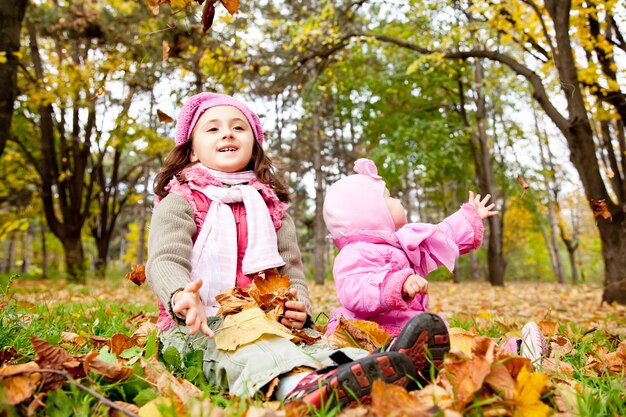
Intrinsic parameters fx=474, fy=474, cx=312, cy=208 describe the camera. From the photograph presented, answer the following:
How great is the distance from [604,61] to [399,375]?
6540 mm

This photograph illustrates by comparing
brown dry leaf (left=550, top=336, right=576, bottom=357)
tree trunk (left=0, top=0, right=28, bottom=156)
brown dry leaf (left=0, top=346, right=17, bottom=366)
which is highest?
tree trunk (left=0, top=0, right=28, bottom=156)

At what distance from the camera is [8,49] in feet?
19.1

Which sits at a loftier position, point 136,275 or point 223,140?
point 223,140

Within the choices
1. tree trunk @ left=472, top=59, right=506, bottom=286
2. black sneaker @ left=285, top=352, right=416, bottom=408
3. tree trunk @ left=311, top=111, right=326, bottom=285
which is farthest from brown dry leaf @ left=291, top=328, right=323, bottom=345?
tree trunk @ left=472, top=59, right=506, bottom=286

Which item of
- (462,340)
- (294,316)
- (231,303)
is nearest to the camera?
Answer: (462,340)

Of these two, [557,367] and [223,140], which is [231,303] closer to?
[223,140]

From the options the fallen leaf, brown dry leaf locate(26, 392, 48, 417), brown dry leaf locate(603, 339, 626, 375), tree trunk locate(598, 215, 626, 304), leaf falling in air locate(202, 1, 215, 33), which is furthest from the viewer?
tree trunk locate(598, 215, 626, 304)

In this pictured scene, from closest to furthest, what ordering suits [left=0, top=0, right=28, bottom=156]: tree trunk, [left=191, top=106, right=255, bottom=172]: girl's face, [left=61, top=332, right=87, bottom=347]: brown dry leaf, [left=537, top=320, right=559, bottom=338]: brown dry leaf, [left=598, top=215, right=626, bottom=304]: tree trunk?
[left=61, top=332, right=87, bottom=347]: brown dry leaf < [left=191, top=106, right=255, bottom=172]: girl's face < [left=537, top=320, right=559, bottom=338]: brown dry leaf < [left=598, top=215, right=626, bottom=304]: tree trunk < [left=0, top=0, right=28, bottom=156]: tree trunk

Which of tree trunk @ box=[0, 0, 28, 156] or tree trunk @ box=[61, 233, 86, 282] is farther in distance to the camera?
tree trunk @ box=[61, 233, 86, 282]

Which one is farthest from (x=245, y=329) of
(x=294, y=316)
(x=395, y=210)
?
(x=395, y=210)

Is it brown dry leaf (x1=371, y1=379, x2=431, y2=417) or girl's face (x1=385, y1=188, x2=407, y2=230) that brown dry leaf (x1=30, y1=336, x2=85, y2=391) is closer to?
brown dry leaf (x1=371, y1=379, x2=431, y2=417)

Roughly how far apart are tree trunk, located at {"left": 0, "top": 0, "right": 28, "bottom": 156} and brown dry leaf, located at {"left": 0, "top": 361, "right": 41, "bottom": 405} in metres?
5.61

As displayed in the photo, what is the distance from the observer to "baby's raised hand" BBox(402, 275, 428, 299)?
2070 mm

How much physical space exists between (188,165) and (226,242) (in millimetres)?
577
